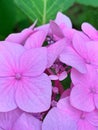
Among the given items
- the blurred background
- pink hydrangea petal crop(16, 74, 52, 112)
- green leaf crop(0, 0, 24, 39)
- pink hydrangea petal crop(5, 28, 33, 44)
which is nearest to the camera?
pink hydrangea petal crop(16, 74, 52, 112)

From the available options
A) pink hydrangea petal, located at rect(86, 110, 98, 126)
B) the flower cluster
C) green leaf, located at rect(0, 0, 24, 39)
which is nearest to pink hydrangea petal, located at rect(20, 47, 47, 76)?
the flower cluster

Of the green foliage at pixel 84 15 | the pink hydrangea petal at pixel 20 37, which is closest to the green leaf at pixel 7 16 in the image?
the green foliage at pixel 84 15

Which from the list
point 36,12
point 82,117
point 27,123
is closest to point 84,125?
point 82,117

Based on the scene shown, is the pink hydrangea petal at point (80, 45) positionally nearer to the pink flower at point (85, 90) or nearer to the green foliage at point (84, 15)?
the pink flower at point (85, 90)

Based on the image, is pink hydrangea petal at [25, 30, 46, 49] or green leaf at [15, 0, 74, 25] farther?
green leaf at [15, 0, 74, 25]

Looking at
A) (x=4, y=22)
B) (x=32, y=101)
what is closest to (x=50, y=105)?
(x=32, y=101)

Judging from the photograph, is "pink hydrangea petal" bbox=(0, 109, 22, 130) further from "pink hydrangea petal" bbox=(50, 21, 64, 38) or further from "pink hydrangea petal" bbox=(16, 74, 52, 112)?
"pink hydrangea petal" bbox=(50, 21, 64, 38)

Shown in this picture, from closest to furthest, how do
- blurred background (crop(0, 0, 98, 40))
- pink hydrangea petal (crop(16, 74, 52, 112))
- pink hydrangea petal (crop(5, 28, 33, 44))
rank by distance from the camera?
pink hydrangea petal (crop(16, 74, 52, 112)), pink hydrangea petal (crop(5, 28, 33, 44)), blurred background (crop(0, 0, 98, 40))
